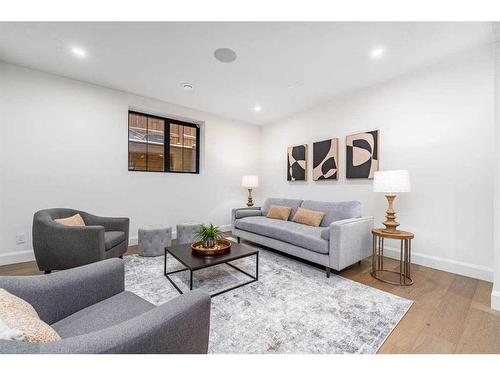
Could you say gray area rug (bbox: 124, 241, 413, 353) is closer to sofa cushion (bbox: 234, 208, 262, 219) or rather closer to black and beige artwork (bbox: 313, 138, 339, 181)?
sofa cushion (bbox: 234, 208, 262, 219)

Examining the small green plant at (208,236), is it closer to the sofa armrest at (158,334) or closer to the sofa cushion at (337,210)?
the sofa armrest at (158,334)

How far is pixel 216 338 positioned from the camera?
1.40 metres

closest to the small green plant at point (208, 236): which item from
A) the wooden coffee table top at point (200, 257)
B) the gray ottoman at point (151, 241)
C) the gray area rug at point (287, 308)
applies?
the wooden coffee table top at point (200, 257)

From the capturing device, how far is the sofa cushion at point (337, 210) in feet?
9.48

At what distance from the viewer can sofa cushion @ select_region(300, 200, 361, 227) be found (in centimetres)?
289

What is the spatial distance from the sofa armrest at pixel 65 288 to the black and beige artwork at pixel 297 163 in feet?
11.4

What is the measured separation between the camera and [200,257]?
2082 mm

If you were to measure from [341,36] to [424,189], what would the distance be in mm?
2091

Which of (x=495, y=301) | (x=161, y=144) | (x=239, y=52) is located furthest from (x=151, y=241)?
(x=495, y=301)

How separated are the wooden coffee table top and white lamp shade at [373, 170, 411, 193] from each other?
1594 mm

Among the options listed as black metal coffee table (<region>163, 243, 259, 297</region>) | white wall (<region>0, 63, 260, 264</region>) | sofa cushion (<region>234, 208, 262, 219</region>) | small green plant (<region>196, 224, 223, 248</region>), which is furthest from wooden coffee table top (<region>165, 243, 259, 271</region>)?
white wall (<region>0, 63, 260, 264</region>)

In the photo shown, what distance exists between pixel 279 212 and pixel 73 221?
282 cm

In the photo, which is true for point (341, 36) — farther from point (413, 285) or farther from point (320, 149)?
point (413, 285)
